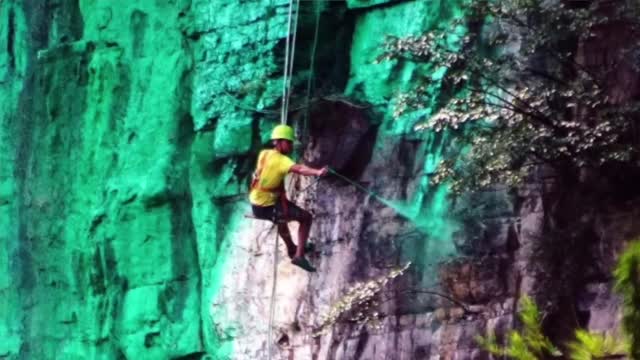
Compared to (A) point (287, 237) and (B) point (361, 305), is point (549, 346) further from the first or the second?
(A) point (287, 237)

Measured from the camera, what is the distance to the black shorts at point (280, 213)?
314 inches

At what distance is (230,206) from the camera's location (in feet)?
29.1

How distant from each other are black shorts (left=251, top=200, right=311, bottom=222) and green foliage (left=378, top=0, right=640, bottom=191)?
34.1 inches

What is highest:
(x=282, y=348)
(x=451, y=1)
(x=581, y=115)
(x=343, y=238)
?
(x=451, y=1)

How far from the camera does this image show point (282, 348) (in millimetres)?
8336

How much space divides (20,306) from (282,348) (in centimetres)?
262

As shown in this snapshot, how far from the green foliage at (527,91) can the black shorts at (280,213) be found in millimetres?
866

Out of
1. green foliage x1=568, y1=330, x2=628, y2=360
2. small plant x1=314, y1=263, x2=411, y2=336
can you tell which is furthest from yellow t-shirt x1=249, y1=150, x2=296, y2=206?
green foliage x1=568, y1=330, x2=628, y2=360

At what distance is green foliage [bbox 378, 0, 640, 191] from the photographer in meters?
6.94

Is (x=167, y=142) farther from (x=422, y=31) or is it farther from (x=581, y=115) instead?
(x=581, y=115)

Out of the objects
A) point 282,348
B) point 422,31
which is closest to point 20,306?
point 282,348

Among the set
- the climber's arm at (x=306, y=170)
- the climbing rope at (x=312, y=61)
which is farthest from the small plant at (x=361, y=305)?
the climbing rope at (x=312, y=61)

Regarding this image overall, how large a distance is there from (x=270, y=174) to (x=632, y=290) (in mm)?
3224

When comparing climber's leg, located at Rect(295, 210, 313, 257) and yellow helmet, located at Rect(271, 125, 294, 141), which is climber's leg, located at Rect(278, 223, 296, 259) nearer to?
climber's leg, located at Rect(295, 210, 313, 257)
